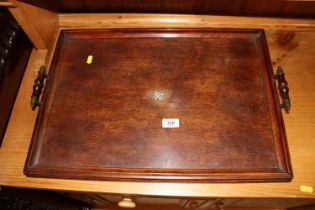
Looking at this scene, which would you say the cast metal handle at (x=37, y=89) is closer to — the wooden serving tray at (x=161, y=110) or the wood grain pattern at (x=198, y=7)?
the wooden serving tray at (x=161, y=110)

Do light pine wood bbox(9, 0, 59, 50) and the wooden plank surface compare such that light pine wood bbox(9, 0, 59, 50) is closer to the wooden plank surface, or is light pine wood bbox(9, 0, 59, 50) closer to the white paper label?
the wooden plank surface

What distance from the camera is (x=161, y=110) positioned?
723mm

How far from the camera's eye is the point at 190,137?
26.5 inches

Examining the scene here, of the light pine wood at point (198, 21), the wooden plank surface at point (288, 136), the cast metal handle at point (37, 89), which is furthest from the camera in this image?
the light pine wood at point (198, 21)

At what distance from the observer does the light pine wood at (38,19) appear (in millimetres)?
699

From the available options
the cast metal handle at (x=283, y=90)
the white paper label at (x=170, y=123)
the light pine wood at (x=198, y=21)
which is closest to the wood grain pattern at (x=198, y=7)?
the light pine wood at (x=198, y=21)

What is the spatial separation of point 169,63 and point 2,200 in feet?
2.60

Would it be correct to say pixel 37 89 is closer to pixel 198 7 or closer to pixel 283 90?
pixel 198 7

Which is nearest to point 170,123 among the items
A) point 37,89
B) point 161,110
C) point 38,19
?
point 161,110

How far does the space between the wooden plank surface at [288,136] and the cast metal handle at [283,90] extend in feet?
A: 0.16

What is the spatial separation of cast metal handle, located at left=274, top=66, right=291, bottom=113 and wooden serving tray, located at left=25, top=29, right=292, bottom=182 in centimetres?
3

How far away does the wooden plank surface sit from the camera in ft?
2.03

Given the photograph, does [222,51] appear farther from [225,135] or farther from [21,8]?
[21,8]

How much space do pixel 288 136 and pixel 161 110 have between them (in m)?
0.46
